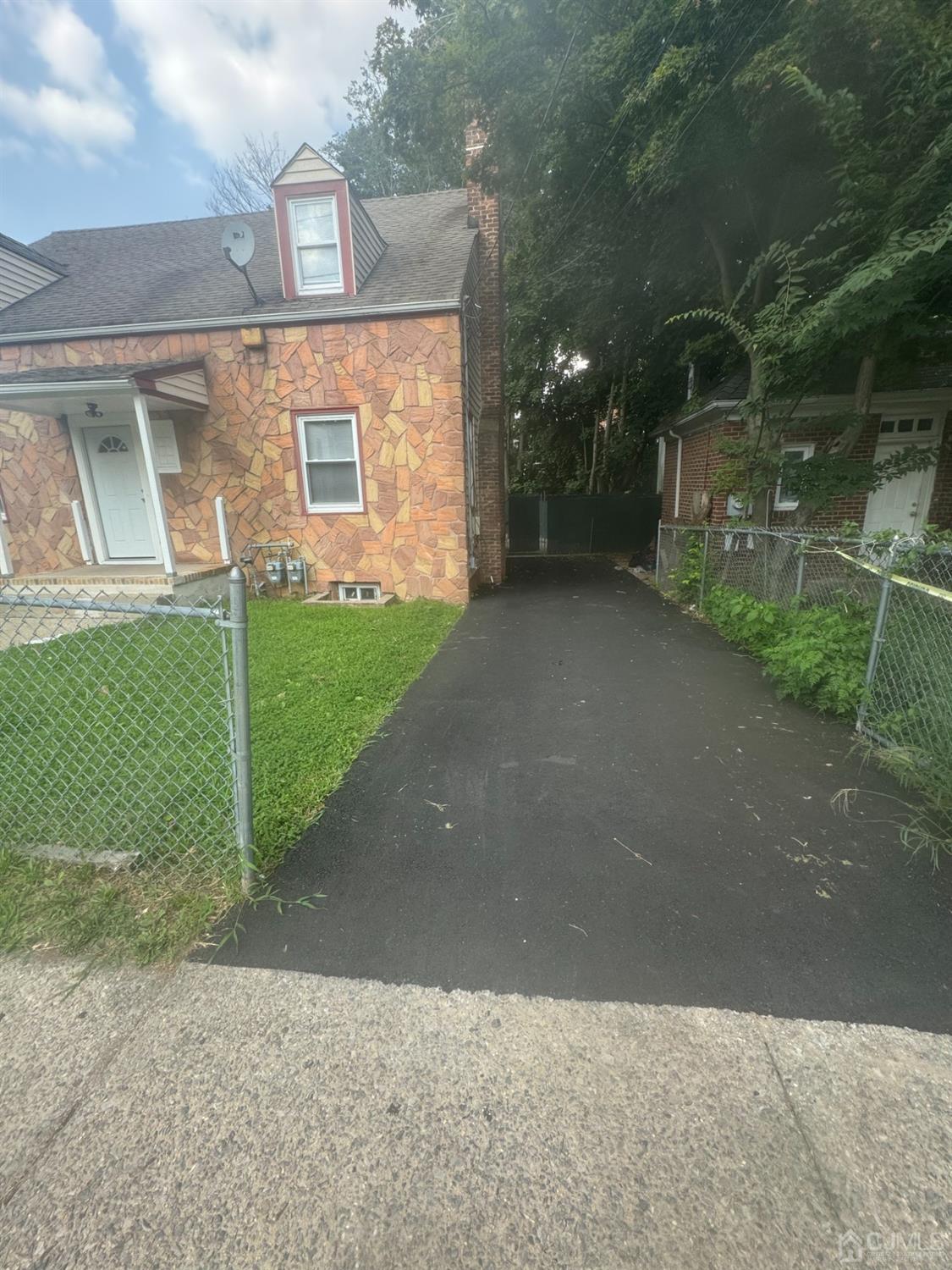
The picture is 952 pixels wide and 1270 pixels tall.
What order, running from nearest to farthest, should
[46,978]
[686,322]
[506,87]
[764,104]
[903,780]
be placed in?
[46,978]
[903,780]
[764,104]
[506,87]
[686,322]

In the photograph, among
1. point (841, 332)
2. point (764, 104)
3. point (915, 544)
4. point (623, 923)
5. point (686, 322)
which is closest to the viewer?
point (623, 923)

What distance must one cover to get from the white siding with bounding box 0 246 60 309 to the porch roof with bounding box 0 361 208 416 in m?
2.95

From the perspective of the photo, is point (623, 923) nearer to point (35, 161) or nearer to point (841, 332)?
point (841, 332)

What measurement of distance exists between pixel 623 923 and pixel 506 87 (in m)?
9.95

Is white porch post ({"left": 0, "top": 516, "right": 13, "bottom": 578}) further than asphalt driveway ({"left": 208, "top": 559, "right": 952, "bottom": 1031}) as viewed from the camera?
Yes

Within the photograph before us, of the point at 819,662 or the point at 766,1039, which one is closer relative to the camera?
the point at 766,1039

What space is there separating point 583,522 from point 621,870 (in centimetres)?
1449

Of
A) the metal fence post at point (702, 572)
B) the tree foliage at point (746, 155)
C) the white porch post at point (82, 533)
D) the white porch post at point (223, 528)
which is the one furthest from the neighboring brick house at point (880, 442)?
the white porch post at point (82, 533)

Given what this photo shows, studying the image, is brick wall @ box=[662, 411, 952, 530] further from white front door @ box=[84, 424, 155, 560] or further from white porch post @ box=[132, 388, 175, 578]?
white front door @ box=[84, 424, 155, 560]

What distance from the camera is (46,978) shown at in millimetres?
1887

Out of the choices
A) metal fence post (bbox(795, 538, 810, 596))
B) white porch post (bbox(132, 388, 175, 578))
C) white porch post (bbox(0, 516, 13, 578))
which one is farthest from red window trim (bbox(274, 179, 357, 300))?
metal fence post (bbox(795, 538, 810, 596))

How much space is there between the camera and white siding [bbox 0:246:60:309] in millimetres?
9242

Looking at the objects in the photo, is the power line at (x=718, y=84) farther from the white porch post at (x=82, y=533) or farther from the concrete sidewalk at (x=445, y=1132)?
the white porch post at (x=82, y=533)

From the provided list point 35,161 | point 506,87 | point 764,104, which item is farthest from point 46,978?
point 35,161
